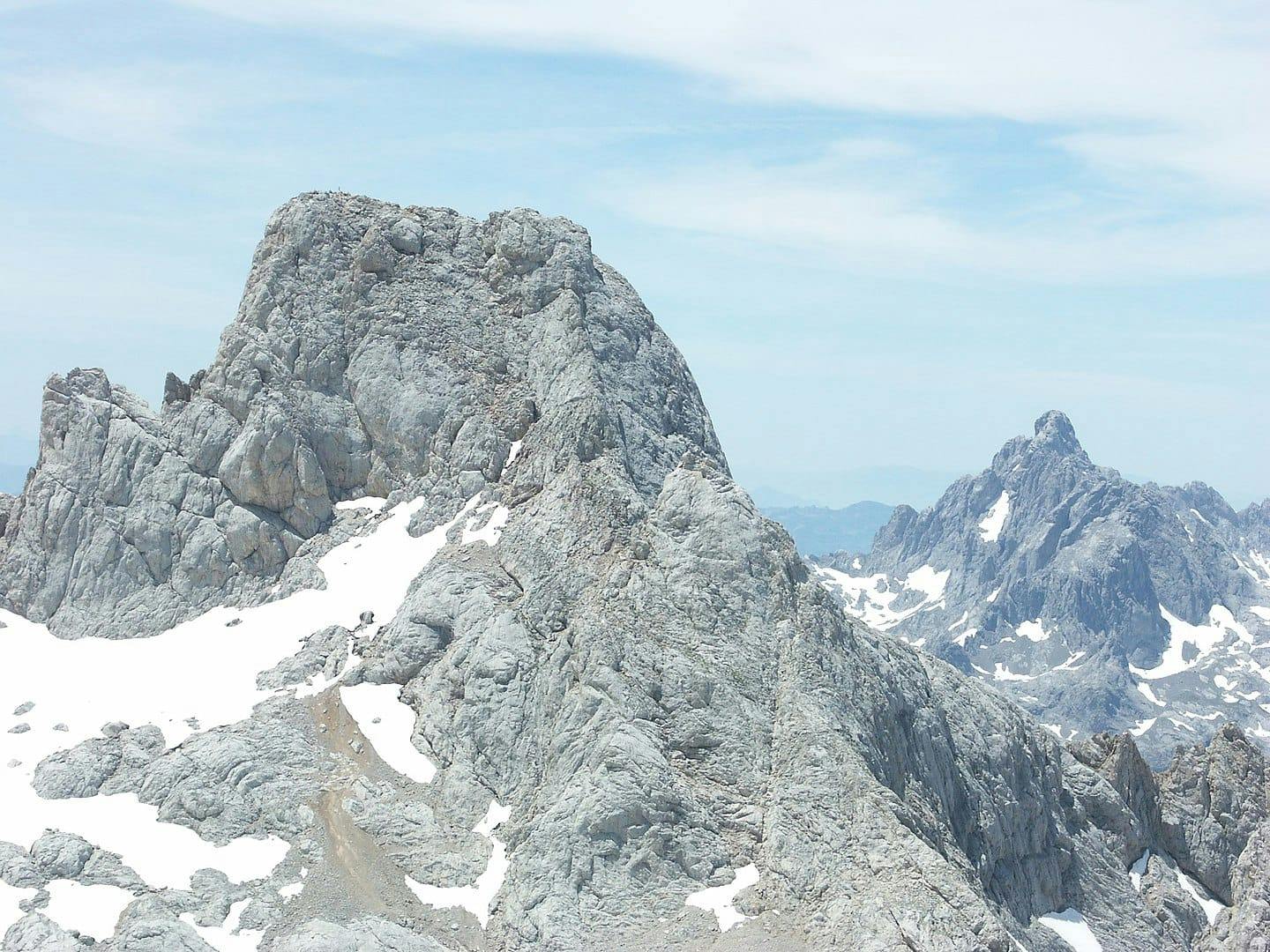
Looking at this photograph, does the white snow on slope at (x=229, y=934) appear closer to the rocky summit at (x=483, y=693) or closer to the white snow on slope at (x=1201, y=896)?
the rocky summit at (x=483, y=693)

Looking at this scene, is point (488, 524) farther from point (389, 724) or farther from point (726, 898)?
point (726, 898)

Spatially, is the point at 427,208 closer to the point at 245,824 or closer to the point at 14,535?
the point at 14,535

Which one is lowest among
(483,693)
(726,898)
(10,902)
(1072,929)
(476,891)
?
(1072,929)

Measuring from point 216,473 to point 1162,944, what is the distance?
204 feet

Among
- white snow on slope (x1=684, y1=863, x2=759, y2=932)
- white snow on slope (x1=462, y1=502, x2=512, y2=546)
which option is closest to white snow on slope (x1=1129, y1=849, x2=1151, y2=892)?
white snow on slope (x1=684, y1=863, x2=759, y2=932)

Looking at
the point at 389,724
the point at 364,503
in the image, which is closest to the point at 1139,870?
the point at 389,724

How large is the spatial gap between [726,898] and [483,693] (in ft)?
56.8

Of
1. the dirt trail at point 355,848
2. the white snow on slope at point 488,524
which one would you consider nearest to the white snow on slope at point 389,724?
the dirt trail at point 355,848

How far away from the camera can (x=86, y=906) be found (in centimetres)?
5919

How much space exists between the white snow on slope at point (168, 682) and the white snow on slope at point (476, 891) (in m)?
7.34

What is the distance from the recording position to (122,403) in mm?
88062

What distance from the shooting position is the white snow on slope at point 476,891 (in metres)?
60.4

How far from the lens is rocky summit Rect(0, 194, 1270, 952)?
2347 inches

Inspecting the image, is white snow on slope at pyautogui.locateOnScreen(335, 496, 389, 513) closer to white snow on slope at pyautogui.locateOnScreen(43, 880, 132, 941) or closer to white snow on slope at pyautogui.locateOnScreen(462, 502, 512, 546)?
white snow on slope at pyautogui.locateOnScreen(462, 502, 512, 546)
